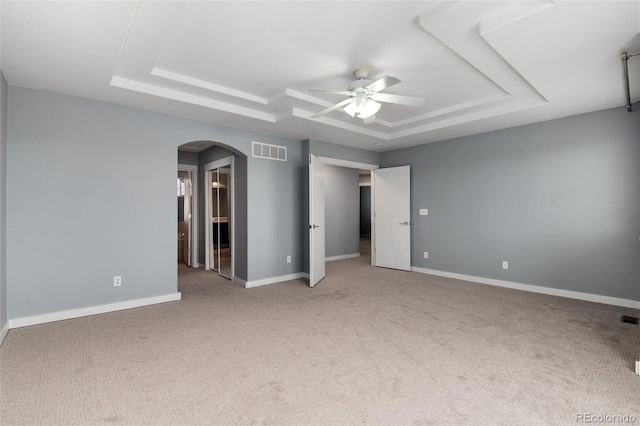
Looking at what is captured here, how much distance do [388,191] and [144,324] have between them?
4.92 m

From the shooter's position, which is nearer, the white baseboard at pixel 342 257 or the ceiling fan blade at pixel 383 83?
the ceiling fan blade at pixel 383 83

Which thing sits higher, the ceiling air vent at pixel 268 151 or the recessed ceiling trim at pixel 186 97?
the recessed ceiling trim at pixel 186 97

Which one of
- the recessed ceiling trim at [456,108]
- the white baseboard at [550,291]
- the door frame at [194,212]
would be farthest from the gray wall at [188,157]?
the white baseboard at [550,291]

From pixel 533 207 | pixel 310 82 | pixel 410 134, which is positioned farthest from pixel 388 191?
pixel 310 82

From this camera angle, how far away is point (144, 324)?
10.9 feet

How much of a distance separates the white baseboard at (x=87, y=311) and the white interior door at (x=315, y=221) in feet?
6.60

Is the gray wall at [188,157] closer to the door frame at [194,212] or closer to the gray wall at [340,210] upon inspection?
the door frame at [194,212]

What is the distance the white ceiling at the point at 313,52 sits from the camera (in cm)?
214

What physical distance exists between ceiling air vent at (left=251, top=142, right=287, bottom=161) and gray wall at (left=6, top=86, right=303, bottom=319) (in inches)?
26.2

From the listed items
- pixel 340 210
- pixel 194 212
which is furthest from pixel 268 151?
pixel 340 210

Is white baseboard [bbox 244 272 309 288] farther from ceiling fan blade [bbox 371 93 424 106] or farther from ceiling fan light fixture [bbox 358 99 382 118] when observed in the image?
ceiling fan blade [bbox 371 93 424 106]

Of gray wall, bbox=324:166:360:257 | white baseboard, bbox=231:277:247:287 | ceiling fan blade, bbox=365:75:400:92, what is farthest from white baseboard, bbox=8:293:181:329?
gray wall, bbox=324:166:360:257

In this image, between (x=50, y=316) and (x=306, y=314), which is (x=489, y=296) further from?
(x=50, y=316)

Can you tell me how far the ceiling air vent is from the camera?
505 cm
